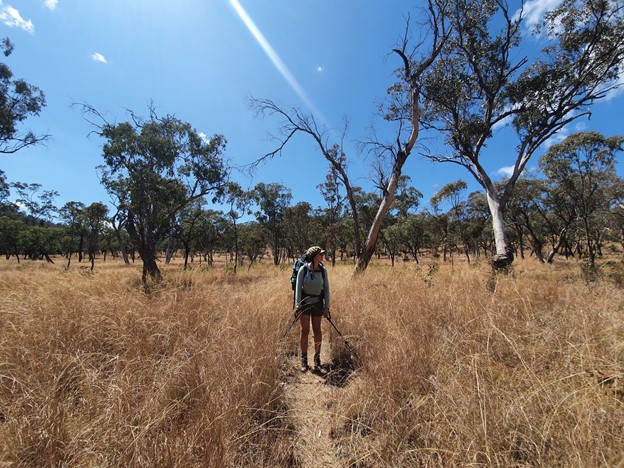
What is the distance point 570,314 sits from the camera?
9.97ft

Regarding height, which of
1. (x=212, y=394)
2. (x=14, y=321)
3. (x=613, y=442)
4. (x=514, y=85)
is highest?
(x=514, y=85)

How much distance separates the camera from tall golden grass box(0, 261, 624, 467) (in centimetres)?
152

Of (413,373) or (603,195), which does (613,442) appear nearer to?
(413,373)

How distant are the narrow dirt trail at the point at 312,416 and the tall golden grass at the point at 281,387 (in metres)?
0.07

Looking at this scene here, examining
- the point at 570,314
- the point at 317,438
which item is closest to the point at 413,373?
the point at 317,438

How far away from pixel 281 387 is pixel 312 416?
0.50 meters

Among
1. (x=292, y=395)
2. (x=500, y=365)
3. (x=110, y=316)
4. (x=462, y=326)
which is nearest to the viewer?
(x=500, y=365)

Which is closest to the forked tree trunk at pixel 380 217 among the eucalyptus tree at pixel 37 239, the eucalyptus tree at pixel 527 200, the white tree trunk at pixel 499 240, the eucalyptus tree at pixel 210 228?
the white tree trunk at pixel 499 240

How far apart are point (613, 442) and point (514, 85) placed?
38.8 ft

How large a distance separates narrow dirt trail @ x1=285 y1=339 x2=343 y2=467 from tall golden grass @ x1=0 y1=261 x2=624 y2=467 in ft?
0.23

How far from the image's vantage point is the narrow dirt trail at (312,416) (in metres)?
1.94

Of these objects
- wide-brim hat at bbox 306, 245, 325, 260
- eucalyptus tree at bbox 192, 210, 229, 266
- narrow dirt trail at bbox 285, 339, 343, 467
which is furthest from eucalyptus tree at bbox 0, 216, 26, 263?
narrow dirt trail at bbox 285, 339, 343, 467

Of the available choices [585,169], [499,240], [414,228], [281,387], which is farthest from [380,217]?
[414,228]

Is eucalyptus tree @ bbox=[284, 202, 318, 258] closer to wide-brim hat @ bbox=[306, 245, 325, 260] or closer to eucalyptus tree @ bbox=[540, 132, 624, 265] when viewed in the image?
eucalyptus tree @ bbox=[540, 132, 624, 265]
